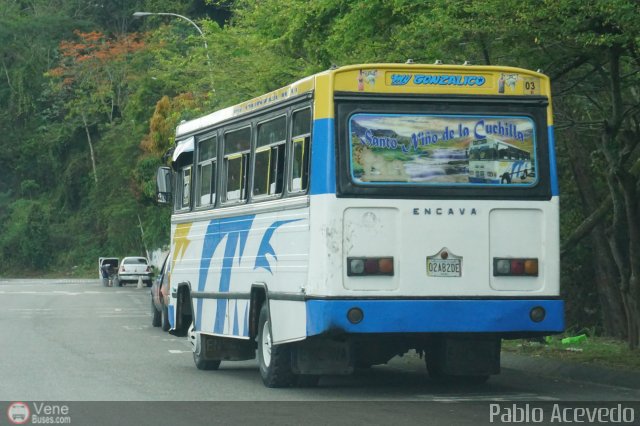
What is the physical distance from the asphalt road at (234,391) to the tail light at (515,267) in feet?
4.13

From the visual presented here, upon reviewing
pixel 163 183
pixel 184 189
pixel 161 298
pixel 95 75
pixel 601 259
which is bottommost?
pixel 161 298

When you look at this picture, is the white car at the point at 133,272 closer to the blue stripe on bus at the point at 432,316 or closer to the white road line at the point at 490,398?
the white road line at the point at 490,398

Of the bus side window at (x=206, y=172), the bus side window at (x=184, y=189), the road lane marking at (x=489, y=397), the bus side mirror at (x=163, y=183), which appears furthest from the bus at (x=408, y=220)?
the bus side mirror at (x=163, y=183)

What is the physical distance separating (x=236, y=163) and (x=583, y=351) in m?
5.48

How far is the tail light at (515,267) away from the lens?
1415cm

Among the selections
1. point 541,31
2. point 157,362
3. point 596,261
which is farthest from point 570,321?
point 541,31

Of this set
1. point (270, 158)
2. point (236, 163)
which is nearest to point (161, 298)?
point (236, 163)

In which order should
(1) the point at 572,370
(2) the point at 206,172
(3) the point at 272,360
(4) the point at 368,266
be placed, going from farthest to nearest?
A: (2) the point at 206,172
(1) the point at 572,370
(3) the point at 272,360
(4) the point at 368,266

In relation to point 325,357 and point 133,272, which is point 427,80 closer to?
point 325,357

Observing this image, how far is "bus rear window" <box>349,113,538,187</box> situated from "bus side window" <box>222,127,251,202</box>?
2.64 meters

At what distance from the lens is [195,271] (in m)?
18.4

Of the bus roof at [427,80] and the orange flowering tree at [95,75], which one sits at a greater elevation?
the orange flowering tree at [95,75]

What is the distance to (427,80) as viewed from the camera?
14133 mm

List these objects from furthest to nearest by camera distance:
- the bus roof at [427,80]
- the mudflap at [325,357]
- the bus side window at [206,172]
Answer: the bus side window at [206,172] → the mudflap at [325,357] → the bus roof at [427,80]
